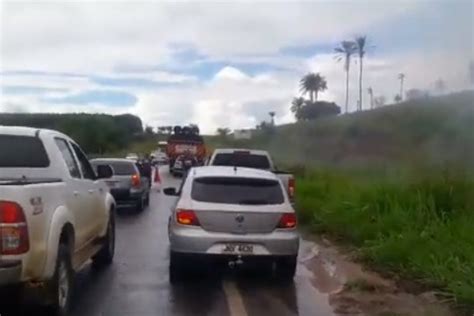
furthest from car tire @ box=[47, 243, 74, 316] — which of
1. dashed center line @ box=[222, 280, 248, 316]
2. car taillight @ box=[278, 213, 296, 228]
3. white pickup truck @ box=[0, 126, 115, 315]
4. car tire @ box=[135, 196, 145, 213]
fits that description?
car tire @ box=[135, 196, 145, 213]

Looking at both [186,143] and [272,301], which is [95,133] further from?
[272,301]

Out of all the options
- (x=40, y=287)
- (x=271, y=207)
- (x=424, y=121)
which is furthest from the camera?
(x=424, y=121)

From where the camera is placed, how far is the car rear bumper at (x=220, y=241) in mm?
9344

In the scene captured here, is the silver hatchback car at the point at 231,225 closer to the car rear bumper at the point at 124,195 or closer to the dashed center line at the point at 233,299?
the dashed center line at the point at 233,299

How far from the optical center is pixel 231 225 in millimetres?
9422

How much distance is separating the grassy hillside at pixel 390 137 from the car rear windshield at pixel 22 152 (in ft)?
42.8

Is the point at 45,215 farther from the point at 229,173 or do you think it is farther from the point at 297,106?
the point at 297,106

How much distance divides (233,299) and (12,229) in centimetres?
336

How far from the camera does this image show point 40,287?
646 centimetres

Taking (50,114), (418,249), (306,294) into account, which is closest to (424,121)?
(418,249)

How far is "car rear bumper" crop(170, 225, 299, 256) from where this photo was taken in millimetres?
9344

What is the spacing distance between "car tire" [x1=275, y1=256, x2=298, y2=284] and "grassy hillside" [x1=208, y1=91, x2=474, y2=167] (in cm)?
1004

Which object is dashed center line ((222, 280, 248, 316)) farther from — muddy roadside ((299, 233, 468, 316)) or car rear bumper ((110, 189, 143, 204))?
car rear bumper ((110, 189, 143, 204))

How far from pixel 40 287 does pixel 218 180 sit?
3768 millimetres
